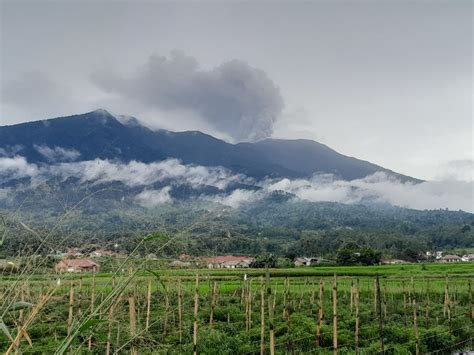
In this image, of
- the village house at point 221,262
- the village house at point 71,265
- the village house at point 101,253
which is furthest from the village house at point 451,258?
the village house at point 101,253

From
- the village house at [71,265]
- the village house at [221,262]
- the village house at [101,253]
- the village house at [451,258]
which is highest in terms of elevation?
the village house at [101,253]

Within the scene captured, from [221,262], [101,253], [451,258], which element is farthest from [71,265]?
[451,258]

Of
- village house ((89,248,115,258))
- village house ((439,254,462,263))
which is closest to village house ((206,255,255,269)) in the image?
village house ((89,248,115,258))

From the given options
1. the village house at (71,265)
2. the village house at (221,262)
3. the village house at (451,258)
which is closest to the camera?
the village house at (71,265)

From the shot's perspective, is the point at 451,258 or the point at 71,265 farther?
the point at 451,258

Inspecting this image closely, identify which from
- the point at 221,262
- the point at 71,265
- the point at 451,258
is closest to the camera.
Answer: the point at 71,265

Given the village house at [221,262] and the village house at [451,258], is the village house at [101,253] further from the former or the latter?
the village house at [451,258]

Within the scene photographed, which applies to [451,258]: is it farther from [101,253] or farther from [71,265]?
[71,265]

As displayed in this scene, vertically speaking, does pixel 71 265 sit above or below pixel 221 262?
above

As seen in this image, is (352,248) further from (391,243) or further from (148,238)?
(148,238)

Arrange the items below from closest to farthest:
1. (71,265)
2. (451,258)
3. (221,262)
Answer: (71,265) < (221,262) < (451,258)

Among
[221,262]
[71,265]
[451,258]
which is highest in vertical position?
[71,265]

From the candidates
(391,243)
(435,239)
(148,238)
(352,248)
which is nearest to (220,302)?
(148,238)

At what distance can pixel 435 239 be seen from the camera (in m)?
115
